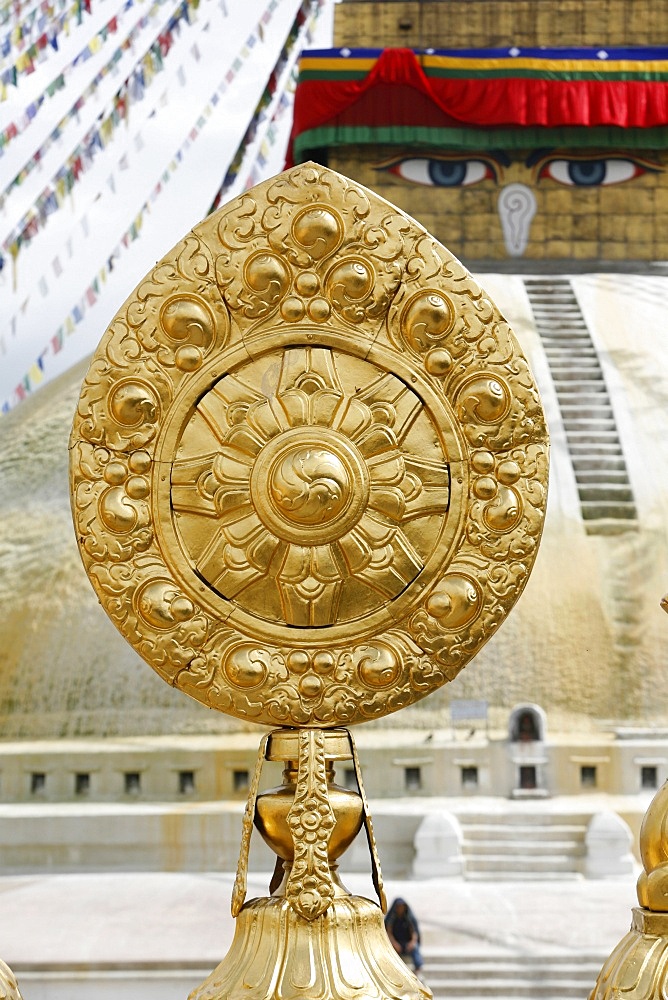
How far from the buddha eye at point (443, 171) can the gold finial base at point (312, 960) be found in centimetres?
1336

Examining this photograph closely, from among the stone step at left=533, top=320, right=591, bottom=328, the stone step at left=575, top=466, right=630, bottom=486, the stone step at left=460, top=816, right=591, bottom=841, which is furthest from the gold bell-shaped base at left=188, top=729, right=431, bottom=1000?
the stone step at left=533, top=320, right=591, bottom=328

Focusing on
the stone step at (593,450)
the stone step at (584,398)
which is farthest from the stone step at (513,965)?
the stone step at (584,398)

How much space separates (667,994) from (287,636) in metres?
0.79

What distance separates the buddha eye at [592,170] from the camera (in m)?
15.3

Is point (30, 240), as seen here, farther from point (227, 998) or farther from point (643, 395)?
point (227, 998)

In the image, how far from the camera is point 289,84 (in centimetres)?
1512

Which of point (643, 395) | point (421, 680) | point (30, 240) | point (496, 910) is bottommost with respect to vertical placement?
point (496, 910)

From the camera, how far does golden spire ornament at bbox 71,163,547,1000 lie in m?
2.36

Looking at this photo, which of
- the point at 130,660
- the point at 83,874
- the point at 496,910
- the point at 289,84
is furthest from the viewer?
the point at 289,84

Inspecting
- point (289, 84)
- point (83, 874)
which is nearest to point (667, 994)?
point (83, 874)

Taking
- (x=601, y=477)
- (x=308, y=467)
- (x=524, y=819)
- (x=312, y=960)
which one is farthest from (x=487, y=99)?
(x=312, y=960)

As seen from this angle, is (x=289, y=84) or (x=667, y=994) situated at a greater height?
(x=289, y=84)

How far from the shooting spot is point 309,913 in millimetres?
2297

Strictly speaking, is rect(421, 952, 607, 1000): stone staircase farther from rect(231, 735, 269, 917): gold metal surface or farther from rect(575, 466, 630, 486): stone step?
rect(231, 735, 269, 917): gold metal surface
